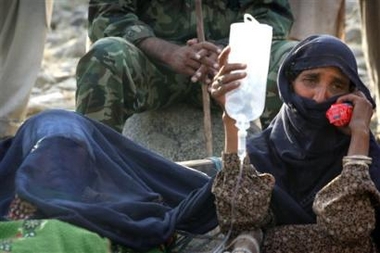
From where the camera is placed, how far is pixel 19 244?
3785 mm

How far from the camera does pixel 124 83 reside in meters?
5.45

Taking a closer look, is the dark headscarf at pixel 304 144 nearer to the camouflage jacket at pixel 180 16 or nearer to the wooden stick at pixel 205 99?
the wooden stick at pixel 205 99

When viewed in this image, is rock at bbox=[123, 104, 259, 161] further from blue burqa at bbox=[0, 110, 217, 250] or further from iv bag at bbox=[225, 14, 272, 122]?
iv bag at bbox=[225, 14, 272, 122]

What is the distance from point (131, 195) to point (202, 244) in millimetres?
327

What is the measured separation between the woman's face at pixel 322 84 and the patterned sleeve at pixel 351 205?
310 mm

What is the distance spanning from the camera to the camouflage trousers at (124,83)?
212 inches

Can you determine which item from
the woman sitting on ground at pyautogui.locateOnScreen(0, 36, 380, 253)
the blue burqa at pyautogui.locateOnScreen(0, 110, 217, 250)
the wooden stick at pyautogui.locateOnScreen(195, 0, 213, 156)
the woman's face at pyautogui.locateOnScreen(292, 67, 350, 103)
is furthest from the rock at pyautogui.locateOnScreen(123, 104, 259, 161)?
the woman's face at pyautogui.locateOnScreen(292, 67, 350, 103)

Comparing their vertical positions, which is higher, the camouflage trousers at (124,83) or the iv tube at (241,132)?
the iv tube at (241,132)

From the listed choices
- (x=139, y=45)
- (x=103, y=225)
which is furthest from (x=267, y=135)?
(x=139, y=45)

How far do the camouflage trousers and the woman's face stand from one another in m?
1.43

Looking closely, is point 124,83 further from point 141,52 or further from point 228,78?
point 228,78

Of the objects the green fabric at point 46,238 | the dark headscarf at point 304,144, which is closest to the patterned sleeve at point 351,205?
the dark headscarf at point 304,144

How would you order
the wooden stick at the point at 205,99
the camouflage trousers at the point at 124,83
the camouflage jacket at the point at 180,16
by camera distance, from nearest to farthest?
the camouflage trousers at the point at 124,83 → the wooden stick at the point at 205,99 → the camouflage jacket at the point at 180,16

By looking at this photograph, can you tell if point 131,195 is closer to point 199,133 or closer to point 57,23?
point 199,133
